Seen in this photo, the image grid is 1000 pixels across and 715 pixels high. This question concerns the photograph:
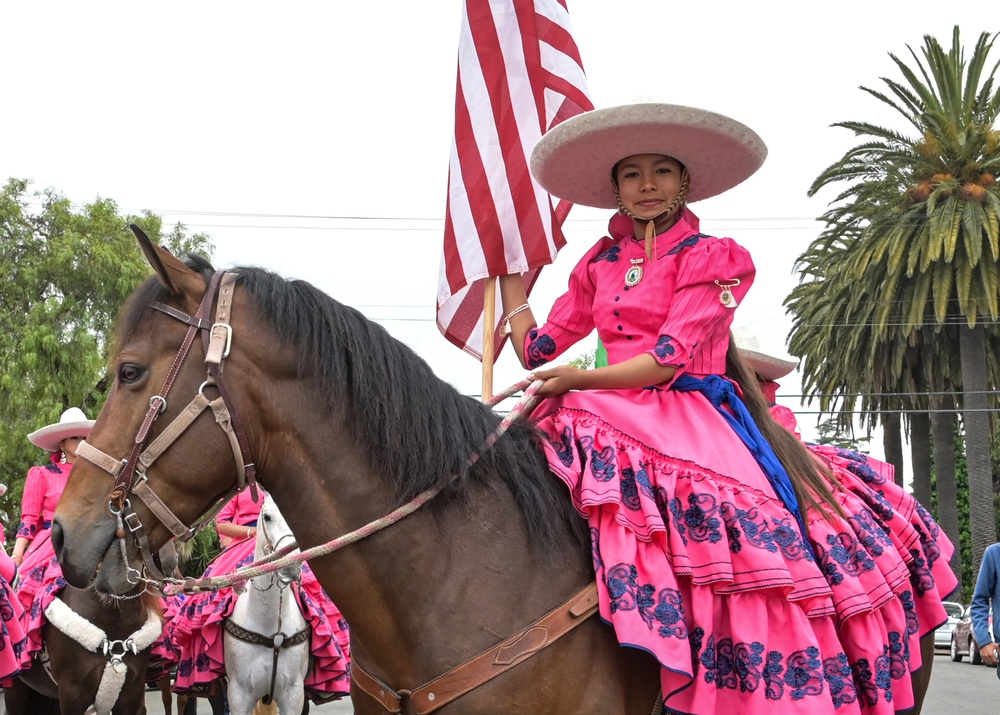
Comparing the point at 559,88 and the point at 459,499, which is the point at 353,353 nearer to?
the point at 459,499

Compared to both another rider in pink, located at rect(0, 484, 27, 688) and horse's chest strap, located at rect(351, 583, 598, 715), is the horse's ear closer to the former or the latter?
horse's chest strap, located at rect(351, 583, 598, 715)

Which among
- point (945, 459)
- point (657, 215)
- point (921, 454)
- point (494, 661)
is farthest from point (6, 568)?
point (921, 454)

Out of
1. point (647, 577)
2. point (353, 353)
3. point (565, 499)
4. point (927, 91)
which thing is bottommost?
point (647, 577)

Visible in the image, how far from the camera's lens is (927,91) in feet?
91.1

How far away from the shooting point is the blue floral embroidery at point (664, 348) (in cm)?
344

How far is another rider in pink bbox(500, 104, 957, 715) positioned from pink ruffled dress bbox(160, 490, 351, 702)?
5.47m

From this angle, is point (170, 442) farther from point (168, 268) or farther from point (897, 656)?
point (897, 656)

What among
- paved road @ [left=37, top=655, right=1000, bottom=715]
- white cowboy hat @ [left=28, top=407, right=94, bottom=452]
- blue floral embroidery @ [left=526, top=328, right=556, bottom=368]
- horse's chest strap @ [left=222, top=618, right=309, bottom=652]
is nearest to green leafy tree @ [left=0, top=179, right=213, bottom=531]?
paved road @ [left=37, top=655, right=1000, bottom=715]

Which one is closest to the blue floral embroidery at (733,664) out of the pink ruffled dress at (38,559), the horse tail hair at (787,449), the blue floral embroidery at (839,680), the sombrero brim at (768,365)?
the blue floral embroidery at (839,680)

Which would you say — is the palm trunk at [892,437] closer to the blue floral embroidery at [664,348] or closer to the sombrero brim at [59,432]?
the sombrero brim at [59,432]

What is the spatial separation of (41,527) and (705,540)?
7.77 m

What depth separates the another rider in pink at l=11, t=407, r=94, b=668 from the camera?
805 cm

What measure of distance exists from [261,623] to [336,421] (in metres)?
5.88

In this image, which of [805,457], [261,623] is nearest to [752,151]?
[805,457]
